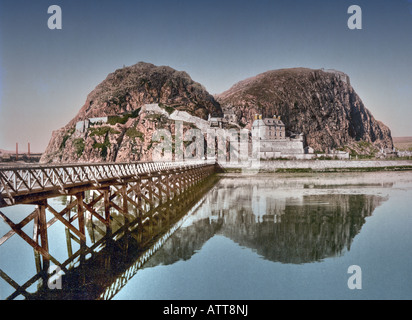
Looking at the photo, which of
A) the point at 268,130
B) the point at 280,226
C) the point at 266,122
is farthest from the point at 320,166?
the point at 280,226

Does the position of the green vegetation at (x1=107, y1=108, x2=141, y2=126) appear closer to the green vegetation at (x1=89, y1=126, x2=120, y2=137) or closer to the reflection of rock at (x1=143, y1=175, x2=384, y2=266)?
the green vegetation at (x1=89, y1=126, x2=120, y2=137)

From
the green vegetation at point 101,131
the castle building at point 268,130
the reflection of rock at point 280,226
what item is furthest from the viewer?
the castle building at point 268,130

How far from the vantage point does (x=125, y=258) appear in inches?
695

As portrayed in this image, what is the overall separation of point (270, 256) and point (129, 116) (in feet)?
447

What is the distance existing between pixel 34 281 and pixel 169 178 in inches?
988

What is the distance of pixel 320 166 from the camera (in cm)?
9831

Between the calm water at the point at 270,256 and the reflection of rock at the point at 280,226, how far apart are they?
0.07m

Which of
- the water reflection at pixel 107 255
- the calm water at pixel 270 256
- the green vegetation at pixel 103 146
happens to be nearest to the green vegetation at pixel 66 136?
the green vegetation at pixel 103 146

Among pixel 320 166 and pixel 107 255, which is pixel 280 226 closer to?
pixel 107 255

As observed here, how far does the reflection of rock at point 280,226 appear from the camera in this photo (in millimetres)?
18734

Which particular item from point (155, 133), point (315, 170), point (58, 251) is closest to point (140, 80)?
point (155, 133)

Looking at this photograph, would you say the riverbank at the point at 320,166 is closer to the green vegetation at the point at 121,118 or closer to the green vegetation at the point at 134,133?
the green vegetation at the point at 134,133

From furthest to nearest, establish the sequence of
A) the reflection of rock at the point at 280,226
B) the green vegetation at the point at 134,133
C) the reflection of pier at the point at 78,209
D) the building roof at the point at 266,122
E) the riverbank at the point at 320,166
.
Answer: the building roof at the point at 266,122, the green vegetation at the point at 134,133, the riverbank at the point at 320,166, the reflection of rock at the point at 280,226, the reflection of pier at the point at 78,209

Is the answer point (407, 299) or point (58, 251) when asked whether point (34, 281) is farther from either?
point (407, 299)
